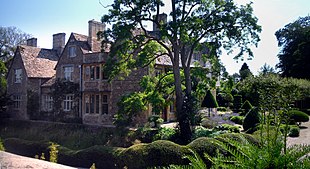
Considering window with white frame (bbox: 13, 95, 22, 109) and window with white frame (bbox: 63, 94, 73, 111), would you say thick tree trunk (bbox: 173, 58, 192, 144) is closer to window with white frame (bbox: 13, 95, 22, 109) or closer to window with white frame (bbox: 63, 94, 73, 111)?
window with white frame (bbox: 63, 94, 73, 111)

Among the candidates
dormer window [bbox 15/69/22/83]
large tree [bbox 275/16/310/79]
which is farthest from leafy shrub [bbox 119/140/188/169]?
large tree [bbox 275/16/310/79]

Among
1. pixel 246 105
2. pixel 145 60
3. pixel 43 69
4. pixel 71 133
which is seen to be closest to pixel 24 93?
pixel 43 69

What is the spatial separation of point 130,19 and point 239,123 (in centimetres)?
1549

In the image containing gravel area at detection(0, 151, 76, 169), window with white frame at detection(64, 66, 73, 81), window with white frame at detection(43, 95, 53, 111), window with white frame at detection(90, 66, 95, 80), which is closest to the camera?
gravel area at detection(0, 151, 76, 169)

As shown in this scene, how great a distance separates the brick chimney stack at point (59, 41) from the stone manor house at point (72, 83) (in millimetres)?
170

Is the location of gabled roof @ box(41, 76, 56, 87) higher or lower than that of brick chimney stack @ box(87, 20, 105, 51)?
lower

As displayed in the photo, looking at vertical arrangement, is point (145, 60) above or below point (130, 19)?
below

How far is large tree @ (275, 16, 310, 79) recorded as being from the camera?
41.6m

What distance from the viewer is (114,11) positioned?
16.9m

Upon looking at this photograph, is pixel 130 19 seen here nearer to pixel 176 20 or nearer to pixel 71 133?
pixel 176 20

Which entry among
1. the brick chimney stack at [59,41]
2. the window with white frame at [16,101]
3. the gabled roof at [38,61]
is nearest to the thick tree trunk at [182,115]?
the gabled roof at [38,61]

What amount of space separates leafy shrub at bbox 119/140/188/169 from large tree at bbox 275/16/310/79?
36995 mm

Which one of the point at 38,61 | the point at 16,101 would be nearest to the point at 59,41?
the point at 38,61

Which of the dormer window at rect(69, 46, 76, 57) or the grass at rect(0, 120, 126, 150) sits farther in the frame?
the dormer window at rect(69, 46, 76, 57)
